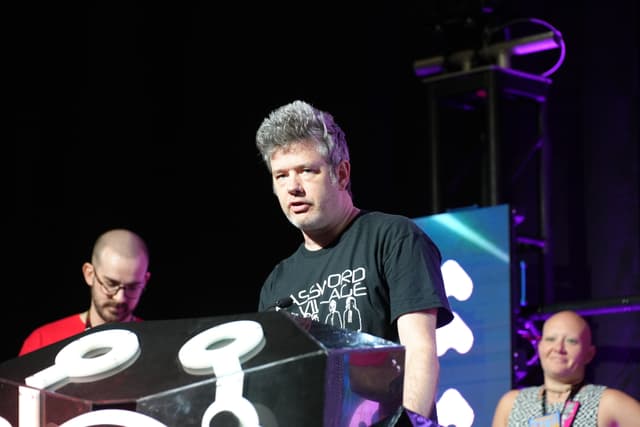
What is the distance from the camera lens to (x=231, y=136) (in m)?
4.92

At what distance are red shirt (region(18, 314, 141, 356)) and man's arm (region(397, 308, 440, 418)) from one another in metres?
1.96

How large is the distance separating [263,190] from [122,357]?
3461mm

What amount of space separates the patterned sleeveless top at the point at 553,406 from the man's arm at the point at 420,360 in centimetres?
215

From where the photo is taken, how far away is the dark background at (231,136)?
14.4 feet

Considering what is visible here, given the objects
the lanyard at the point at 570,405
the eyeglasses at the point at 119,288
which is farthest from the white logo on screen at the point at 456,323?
the eyeglasses at the point at 119,288

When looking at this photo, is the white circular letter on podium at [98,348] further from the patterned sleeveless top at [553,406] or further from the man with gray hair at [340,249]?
the patterned sleeveless top at [553,406]

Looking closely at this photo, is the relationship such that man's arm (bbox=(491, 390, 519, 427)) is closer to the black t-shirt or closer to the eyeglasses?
the eyeglasses

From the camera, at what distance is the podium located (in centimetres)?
135

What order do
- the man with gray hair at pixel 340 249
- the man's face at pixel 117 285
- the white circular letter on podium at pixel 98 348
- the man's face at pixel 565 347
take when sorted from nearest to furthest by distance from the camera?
the white circular letter on podium at pixel 98 348 < the man with gray hair at pixel 340 249 < the man's face at pixel 117 285 < the man's face at pixel 565 347

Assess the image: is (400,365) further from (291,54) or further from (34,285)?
(291,54)

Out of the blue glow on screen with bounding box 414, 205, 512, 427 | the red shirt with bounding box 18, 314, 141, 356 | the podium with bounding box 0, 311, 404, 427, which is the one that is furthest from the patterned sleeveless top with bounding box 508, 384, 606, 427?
the podium with bounding box 0, 311, 404, 427

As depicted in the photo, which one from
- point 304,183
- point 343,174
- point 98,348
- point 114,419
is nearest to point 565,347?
point 343,174

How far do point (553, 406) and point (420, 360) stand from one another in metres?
2.33

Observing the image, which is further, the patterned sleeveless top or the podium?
the patterned sleeveless top
